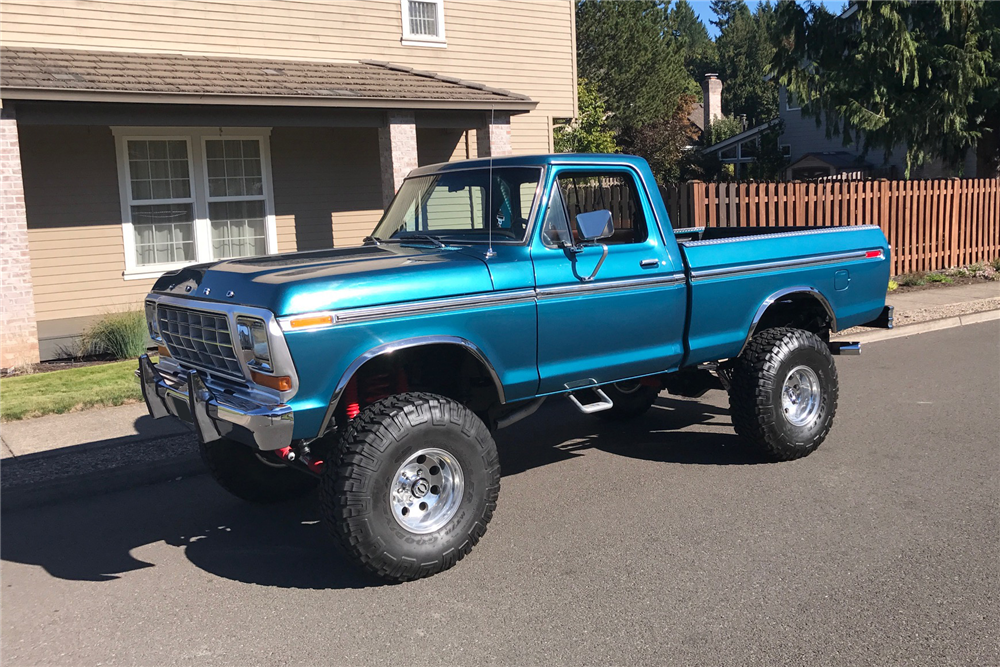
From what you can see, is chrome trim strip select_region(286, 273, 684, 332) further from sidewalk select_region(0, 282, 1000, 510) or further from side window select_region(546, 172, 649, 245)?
sidewalk select_region(0, 282, 1000, 510)

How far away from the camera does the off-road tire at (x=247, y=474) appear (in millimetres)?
5629

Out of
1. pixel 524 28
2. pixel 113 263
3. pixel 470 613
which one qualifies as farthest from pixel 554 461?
pixel 524 28

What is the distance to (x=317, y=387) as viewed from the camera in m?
4.39

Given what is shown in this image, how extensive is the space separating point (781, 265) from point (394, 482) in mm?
3314

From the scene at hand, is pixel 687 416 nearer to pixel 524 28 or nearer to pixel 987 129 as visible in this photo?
pixel 524 28

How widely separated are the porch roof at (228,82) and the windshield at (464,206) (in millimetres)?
6545

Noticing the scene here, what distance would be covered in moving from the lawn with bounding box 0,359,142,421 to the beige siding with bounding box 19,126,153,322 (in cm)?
264

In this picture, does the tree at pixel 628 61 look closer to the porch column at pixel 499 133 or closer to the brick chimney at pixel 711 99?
the brick chimney at pixel 711 99

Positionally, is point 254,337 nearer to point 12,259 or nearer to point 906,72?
point 12,259

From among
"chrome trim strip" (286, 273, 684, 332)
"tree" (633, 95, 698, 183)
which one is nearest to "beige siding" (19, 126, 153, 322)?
"chrome trim strip" (286, 273, 684, 332)

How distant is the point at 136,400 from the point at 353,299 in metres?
5.01

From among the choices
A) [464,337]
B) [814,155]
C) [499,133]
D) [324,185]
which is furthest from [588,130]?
[464,337]

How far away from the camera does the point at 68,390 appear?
29.6 feet

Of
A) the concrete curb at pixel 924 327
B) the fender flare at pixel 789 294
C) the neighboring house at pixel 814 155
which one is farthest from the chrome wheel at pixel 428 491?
the neighboring house at pixel 814 155
